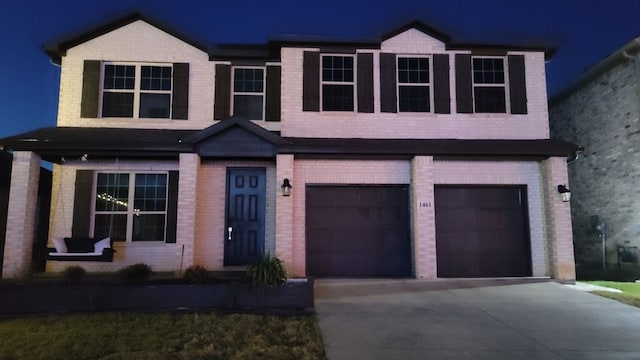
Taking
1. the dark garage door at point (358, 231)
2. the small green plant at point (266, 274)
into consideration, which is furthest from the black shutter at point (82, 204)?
the small green plant at point (266, 274)

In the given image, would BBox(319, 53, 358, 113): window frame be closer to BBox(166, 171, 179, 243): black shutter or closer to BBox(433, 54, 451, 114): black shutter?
BBox(433, 54, 451, 114): black shutter

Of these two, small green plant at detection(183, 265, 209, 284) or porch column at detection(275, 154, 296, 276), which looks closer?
small green plant at detection(183, 265, 209, 284)

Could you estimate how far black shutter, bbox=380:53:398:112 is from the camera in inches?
417

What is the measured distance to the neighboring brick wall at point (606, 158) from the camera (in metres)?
11.4

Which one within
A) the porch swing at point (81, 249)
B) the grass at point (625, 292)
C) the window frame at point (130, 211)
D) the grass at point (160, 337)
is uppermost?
the window frame at point (130, 211)

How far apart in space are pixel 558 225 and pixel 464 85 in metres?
3.99

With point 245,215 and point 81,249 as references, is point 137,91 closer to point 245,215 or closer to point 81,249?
point 81,249

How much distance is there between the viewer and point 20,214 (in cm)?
934

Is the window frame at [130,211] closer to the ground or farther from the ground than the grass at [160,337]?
farther from the ground

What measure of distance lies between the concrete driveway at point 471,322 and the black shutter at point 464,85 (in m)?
4.38

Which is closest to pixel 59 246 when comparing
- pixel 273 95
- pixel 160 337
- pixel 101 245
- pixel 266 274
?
pixel 101 245

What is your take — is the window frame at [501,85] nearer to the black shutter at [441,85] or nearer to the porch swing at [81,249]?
the black shutter at [441,85]

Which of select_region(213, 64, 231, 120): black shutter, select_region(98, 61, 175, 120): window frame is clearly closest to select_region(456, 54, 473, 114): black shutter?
select_region(213, 64, 231, 120): black shutter

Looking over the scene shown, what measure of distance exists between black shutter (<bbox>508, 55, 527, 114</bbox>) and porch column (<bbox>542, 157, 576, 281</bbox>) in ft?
4.89
